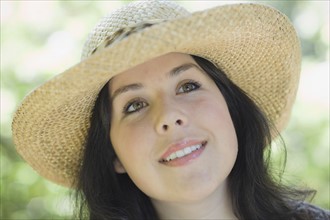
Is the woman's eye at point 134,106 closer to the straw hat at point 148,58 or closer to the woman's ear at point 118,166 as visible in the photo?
the straw hat at point 148,58

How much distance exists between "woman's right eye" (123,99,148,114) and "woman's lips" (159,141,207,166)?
6.3 inches

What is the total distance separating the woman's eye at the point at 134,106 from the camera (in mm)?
1812

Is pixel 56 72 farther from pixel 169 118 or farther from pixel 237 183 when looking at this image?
pixel 169 118

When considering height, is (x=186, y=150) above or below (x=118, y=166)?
above

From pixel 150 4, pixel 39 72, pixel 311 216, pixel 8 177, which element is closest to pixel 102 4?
pixel 39 72

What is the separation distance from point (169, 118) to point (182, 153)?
0.11 meters

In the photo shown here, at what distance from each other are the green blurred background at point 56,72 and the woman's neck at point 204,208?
99 cm

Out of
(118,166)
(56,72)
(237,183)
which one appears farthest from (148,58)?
(56,72)

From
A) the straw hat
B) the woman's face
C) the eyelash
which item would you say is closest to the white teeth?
the woman's face

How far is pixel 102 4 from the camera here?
3232 millimetres

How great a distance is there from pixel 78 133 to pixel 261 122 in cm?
58

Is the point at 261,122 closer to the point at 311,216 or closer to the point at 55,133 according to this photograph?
the point at 311,216

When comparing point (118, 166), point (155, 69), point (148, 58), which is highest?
point (148, 58)

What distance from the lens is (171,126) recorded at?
1724 mm
